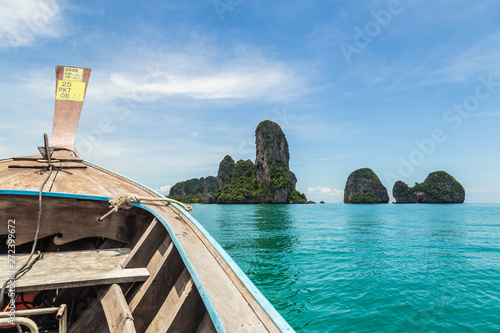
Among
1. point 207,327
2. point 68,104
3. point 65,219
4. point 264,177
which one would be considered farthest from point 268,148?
point 207,327

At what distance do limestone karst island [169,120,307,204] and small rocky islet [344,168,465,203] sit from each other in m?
28.9

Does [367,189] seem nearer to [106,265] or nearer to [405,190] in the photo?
[405,190]

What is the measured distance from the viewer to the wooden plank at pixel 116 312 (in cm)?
158

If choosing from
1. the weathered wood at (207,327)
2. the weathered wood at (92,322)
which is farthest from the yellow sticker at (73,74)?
the weathered wood at (207,327)

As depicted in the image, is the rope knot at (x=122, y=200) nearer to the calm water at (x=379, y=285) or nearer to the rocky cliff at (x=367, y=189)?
the calm water at (x=379, y=285)

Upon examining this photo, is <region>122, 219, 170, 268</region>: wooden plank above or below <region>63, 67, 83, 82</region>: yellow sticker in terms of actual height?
below

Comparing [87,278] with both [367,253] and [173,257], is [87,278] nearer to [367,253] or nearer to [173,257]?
[173,257]

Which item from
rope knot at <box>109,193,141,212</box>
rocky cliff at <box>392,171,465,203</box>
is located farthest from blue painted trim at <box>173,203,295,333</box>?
rocky cliff at <box>392,171,465,203</box>

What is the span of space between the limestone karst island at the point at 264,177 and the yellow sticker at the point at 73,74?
7934cm

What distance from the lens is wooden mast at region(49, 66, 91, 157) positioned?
4.41 metres

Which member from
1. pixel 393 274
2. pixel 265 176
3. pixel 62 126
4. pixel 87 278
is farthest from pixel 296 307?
pixel 265 176

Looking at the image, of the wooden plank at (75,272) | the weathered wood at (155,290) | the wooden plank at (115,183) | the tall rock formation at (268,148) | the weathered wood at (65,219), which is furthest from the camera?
the tall rock formation at (268,148)

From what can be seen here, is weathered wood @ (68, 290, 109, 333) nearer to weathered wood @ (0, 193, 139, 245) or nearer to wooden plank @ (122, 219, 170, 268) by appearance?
wooden plank @ (122, 219, 170, 268)

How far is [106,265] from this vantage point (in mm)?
2215
